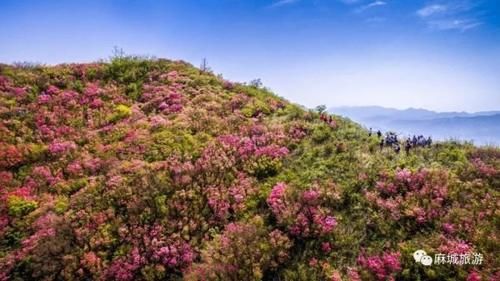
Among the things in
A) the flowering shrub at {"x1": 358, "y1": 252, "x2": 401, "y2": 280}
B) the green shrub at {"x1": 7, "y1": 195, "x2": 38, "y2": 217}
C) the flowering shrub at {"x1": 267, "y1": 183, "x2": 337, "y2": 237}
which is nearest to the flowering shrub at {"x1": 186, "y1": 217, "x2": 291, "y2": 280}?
the flowering shrub at {"x1": 267, "y1": 183, "x2": 337, "y2": 237}

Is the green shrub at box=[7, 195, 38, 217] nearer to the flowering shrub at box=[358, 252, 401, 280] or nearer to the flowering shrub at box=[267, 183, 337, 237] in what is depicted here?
the flowering shrub at box=[267, 183, 337, 237]

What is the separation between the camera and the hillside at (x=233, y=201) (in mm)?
10883

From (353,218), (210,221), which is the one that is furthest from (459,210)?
(210,221)

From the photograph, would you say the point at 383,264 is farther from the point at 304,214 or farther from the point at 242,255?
the point at 242,255

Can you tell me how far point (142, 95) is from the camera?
26141 mm

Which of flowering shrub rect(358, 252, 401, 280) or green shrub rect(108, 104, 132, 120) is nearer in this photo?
flowering shrub rect(358, 252, 401, 280)

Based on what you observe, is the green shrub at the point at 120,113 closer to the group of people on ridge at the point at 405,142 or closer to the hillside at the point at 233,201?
the hillside at the point at 233,201

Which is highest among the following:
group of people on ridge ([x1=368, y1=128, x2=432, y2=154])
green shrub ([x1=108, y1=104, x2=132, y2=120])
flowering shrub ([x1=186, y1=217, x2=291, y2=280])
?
green shrub ([x1=108, y1=104, x2=132, y2=120])

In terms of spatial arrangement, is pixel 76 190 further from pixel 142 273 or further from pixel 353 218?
pixel 353 218

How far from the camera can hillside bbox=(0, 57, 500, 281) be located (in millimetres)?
10883

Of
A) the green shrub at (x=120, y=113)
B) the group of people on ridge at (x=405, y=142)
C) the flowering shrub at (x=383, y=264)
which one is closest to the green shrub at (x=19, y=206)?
the green shrub at (x=120, y=113)

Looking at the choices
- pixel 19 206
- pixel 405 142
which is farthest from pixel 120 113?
pixel 405 142

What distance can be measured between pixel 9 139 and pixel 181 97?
393 inches

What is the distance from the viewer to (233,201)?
14203 mm
